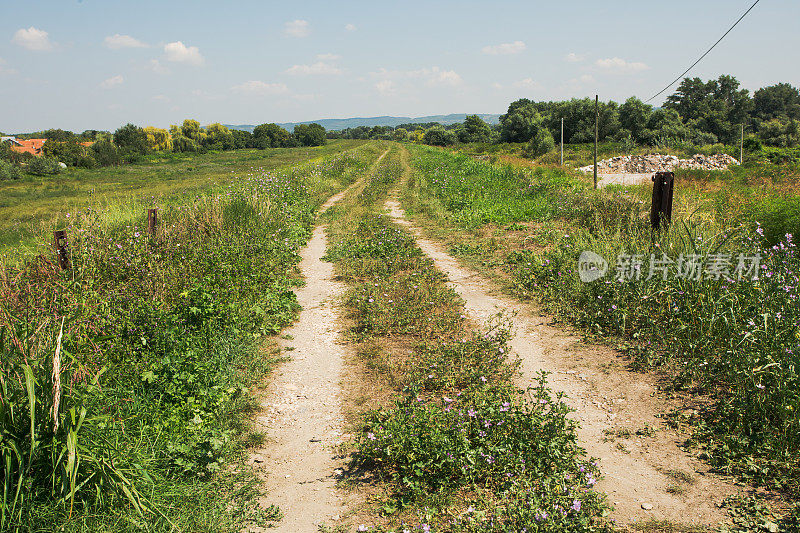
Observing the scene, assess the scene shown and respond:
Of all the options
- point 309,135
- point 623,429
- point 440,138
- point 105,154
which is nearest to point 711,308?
point 623,429

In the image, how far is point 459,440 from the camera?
3451mm

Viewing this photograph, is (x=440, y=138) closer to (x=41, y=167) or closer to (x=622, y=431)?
(x=41, y=167)

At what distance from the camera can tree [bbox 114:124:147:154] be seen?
75.4 meters

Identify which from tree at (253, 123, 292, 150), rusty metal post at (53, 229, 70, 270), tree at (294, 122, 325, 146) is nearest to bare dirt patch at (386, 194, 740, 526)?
rusty metal post at (53, 229, 70, 270)

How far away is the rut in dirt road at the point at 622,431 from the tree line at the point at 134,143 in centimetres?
5267

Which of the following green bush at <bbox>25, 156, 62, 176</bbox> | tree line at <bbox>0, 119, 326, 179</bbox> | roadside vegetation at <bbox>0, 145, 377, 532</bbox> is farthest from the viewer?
tree line at <bbox>0, 119, 326, 179</bbox>

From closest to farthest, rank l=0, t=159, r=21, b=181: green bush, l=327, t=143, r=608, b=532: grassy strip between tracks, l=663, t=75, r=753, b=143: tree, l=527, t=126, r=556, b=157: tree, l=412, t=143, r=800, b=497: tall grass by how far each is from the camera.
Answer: l=327, t=143, r=608, b=532: grassy strip between tracks
l=412, t=143, r=800, b=497: tall grass
l=0, t=159, r=21, b=181: green bush
l=527, t=126, r=556, b=157: tree
l=663, t=75, r=753, b=143: tree

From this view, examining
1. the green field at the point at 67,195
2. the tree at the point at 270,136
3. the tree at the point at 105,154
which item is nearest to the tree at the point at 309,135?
the tree at the point at 270,136

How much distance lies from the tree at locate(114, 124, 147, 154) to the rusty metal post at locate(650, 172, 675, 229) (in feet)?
256

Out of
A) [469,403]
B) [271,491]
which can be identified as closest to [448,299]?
[469,403]

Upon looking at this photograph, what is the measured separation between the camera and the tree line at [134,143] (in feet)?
165

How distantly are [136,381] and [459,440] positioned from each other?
8.99 feet

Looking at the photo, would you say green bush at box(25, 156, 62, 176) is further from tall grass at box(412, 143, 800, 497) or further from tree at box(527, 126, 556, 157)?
tall grass at box(412, 143, 800, 497)

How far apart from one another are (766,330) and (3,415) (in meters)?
5.80
